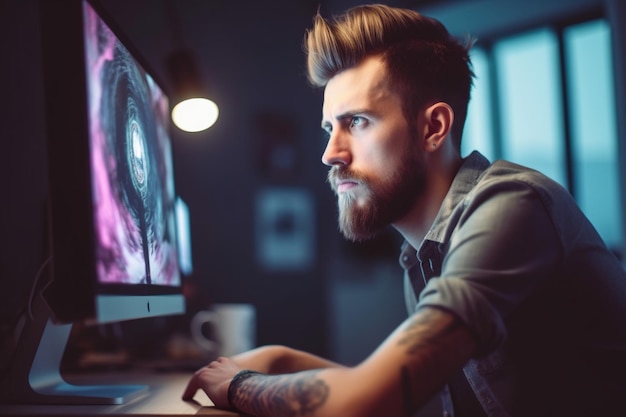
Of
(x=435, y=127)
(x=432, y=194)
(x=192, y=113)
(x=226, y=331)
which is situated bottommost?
(x=226, y=331)

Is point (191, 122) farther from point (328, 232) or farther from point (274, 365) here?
point (328, 232)

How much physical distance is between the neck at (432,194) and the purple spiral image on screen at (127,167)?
1.64ft

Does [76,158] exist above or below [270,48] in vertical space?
below

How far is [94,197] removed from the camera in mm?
715

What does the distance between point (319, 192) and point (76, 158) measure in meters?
2.56

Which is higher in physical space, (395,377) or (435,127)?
(435,127)

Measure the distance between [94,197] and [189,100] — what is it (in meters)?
0.96

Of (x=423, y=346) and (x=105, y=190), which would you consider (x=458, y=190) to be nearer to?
(x=423, y=346)

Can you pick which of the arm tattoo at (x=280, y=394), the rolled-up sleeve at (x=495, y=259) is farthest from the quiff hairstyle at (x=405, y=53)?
the arm tattoo at (x=280, y=394)

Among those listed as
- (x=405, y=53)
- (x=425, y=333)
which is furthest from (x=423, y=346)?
(x=405, y=53)

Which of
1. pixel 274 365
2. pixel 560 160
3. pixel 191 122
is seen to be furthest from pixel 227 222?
pixel 560 160

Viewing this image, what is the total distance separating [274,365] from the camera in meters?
1.08

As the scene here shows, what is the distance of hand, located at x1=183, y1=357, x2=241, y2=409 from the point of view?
0.89 meters

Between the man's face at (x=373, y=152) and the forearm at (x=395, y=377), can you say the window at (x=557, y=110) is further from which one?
the forearm at (x=395, y=377)
